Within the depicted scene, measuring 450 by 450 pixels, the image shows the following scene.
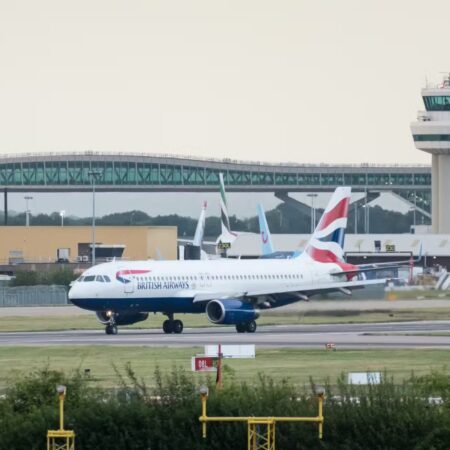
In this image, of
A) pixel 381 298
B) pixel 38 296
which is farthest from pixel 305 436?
pixel 38 296

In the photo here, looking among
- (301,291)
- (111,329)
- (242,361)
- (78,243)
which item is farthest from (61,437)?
(78,243)

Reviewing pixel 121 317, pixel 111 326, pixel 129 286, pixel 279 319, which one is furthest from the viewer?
pixel 279 319

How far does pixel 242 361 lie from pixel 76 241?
4250 inches

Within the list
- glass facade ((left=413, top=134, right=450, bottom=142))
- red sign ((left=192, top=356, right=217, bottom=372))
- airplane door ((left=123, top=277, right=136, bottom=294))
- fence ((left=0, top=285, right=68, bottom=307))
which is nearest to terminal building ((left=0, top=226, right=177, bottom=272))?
glass facade ((left=413, top=134, right=450, bottom=142))

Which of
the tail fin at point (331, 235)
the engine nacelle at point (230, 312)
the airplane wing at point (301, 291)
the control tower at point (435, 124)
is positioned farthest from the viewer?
the control tower at point (435, 124)

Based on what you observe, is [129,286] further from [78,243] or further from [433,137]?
[78,243]

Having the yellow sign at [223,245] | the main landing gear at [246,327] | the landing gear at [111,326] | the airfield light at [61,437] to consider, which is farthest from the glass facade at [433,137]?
the airfield light at [61,437]

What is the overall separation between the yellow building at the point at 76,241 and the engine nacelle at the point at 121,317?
8084 centimetres

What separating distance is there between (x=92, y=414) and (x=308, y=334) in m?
41.9

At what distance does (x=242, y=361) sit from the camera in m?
53.4

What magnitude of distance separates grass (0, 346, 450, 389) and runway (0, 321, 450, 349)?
3.53 metres

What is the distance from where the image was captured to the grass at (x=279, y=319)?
75.7m

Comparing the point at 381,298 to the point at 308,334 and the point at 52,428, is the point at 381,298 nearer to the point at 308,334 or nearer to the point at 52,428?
the point at 308,334

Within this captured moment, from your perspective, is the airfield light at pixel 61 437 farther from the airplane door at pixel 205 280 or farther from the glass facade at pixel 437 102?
the glass facade at pixel 437 102
